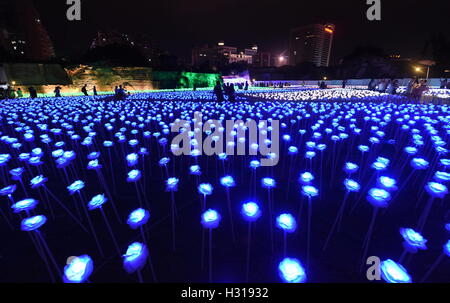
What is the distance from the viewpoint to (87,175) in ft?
21.4

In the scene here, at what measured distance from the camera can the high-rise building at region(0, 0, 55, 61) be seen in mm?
83625

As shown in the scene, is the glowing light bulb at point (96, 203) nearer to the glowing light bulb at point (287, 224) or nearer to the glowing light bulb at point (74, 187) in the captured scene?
the glowing light bulb at point (74, 187)

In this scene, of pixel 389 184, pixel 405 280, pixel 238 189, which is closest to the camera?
pixel 405 280

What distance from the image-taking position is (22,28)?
87.5 metres

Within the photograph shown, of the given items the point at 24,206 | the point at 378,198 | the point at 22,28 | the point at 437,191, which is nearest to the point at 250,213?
the point at 378,198

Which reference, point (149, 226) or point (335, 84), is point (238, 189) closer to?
point (149, 226)

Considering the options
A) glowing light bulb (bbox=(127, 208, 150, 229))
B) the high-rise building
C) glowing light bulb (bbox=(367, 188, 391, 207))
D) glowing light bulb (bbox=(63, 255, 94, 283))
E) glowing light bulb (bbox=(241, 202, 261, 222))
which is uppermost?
the high-rise building

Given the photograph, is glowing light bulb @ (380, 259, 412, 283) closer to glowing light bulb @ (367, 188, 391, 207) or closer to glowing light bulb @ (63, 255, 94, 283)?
glowing light bulb @ (367, 188, 391, 207)

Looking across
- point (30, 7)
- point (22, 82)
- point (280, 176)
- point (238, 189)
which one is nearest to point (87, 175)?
point (238, 189)

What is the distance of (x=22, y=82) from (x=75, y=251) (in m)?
51.3

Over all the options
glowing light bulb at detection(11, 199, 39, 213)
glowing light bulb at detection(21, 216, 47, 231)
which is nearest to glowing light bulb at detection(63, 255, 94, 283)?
glowing light bulb at detection(21, 216, 47, 231)

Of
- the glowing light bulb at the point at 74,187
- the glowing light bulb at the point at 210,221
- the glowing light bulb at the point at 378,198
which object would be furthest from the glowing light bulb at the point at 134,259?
the glowing light bulb at the point at 378,198

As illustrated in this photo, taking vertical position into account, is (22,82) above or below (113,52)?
below

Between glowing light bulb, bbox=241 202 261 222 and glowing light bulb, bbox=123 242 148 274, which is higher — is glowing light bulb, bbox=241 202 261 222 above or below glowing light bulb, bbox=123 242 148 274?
above
